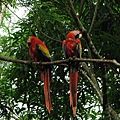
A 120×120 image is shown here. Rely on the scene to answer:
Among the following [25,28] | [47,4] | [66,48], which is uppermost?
[47,4]

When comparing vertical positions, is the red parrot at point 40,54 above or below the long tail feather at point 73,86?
above

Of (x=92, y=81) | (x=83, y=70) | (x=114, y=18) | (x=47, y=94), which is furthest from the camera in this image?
(x=83, y=70)

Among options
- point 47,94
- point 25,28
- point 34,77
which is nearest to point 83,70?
point 34,77

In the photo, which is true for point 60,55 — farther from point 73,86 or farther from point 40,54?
point 73,86

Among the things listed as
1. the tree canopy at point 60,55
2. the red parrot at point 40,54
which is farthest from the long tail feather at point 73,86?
the tree canopy at point 60,55

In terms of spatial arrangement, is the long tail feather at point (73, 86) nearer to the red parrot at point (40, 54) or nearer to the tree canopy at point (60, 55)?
the red parrot at point (40, 54)

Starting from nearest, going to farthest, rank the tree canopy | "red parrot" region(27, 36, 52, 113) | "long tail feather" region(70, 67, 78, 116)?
"long tail feather" region(70, 67, 78, 116) → "red parrot" region(27, 36, 52, 113) → the tree canopy

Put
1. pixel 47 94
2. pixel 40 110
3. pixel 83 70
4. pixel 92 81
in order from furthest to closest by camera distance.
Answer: pixel 40 110 < pixel 83 70 < pixel 92 81 < pixel 47 94

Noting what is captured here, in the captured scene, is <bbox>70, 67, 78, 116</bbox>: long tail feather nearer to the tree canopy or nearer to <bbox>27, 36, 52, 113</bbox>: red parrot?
<bbox>27, 36, 52, 113</bbox>: red parrot

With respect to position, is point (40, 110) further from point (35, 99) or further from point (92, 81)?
point (92, 81)

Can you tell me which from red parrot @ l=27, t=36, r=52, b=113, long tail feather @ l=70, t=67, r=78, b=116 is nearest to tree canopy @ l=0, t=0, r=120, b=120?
red parrot @ l=27, t=36, r=52, b=113

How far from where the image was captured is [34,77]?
4375mm

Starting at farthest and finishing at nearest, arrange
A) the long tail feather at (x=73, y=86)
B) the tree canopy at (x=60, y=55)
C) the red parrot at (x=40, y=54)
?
the tree canopy at (x=60, y=55) → the red parrot at (x=40, y=54) → the long tail feather at (x=73, y=86)

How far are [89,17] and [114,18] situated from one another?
33 cm
